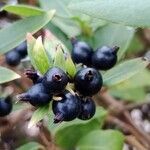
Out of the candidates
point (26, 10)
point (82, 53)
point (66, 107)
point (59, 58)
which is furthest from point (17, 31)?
point (66, 107)

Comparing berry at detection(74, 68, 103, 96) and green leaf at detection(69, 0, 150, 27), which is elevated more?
green leaf at detection(69, 0, 150, 27)

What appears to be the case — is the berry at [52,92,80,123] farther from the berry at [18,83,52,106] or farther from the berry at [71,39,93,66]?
the berry at [71,39,93,66]

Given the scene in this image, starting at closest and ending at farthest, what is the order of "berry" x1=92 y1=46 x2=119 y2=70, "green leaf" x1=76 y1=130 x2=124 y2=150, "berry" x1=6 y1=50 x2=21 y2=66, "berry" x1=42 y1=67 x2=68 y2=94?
"berry" x1=42 y1=67 x2=68 y2=94 → "berry" x1=92 y1=46 x2=119 y2=70 → "green leaf" x1=76 y1=130 x2=124 y2=150 → "berry" x1=6 y1=50 x2=21 y2=66

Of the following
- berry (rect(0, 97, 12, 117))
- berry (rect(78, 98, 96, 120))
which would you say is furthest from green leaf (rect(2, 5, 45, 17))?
berry (rect(78, 98, 96, 120))

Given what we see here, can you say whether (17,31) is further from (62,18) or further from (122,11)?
(122,11)

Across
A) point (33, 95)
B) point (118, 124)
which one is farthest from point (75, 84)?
point (118, 124)

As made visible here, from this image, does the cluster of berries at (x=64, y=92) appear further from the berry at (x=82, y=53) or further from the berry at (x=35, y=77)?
the berry at (x=82, y=53)

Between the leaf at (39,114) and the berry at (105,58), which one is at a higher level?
the leaf at (39,114)

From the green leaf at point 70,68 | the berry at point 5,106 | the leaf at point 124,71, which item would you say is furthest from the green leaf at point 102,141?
the green leaf at point 70,68
